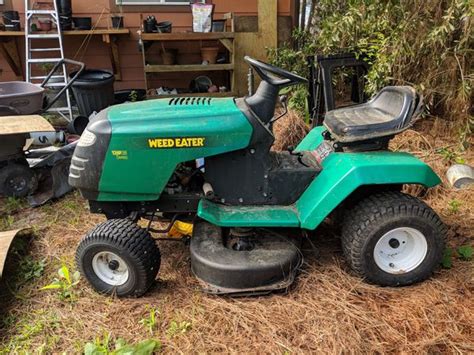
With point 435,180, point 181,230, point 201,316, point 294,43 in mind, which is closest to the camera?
point 201,316

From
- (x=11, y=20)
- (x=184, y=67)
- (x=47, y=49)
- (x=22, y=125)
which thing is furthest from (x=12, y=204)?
(x=11, y=20)

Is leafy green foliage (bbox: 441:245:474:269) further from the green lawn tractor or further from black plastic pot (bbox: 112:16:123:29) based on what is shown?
black plastic pot (bbox: 112:16:123:29)

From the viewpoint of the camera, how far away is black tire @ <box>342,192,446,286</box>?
2.41m

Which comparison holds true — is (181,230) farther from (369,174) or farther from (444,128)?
(444,128)

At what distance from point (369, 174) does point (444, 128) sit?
250 centimetres

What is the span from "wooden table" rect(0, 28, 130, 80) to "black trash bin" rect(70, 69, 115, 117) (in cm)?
83

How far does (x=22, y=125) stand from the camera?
3699 mm

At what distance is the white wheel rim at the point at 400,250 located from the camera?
2473 millimetres

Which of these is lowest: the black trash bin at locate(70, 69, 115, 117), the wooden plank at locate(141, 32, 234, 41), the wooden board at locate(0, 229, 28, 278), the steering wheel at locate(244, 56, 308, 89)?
the wooden board at locate(0, 229, 28, 278)

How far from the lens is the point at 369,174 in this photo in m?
2.39

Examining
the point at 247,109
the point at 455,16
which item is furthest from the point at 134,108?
the point at 455,16

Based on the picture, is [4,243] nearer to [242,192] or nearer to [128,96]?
[242,192]

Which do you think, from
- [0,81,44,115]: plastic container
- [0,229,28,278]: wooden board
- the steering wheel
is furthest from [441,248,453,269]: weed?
[0,81,44,115]: plastic container

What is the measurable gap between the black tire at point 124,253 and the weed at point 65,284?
15 cm
